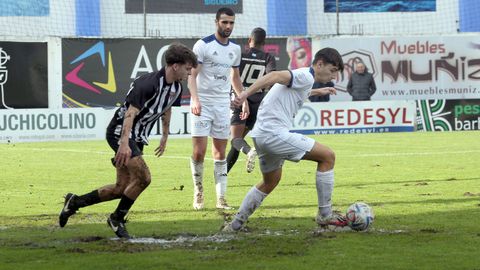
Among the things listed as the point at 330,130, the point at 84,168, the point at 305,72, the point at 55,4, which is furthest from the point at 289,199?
the point at 55,4

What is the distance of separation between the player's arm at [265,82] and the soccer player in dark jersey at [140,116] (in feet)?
1.90

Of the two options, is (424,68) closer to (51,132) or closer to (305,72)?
(51,132)

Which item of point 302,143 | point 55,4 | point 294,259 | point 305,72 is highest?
point 55,4

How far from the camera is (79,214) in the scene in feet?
38.0

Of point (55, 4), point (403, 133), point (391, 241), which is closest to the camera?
point (391, 241)

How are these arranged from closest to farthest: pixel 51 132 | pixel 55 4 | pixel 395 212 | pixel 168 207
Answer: pixel 395 212 → pixel 168 207 → pixel 51 132 → pixel 55 4

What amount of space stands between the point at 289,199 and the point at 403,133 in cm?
1653

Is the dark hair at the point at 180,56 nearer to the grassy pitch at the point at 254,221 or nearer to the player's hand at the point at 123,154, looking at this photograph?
the player's hand at the point at 123,154

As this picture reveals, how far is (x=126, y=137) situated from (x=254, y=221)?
6.98 ft

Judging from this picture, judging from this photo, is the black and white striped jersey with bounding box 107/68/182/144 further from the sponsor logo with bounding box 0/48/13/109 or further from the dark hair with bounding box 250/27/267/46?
the sponsor logo with bounding box 0/48/13/109

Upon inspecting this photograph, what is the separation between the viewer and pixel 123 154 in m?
9.16

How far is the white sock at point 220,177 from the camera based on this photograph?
12.2m

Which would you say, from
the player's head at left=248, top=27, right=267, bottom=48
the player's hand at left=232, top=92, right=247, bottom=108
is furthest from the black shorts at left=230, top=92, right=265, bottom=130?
the player's hand at left=232, top=92, right=247, bottom=108

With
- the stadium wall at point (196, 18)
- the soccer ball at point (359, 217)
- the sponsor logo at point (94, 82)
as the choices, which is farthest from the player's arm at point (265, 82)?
the stadium wall at point (196, 18)
